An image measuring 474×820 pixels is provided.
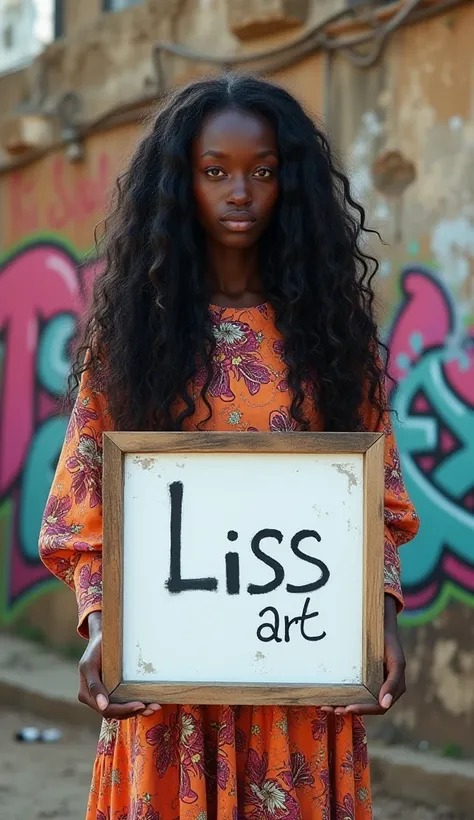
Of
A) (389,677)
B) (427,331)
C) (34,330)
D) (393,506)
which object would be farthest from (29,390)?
(389,677)

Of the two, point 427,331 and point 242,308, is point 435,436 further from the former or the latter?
point 242,308

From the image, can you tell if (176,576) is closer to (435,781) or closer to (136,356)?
(136,356)

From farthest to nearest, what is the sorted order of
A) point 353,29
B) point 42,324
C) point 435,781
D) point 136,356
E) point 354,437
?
point 42,324
point 353,29
point 435,781
point 136,356
point 354,437

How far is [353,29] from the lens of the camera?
5.57 m

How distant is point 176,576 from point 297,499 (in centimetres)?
23

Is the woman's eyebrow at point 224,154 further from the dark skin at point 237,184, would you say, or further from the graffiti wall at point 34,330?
the graffiti wall at point 34,330

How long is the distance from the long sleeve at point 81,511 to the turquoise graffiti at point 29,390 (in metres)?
5.38

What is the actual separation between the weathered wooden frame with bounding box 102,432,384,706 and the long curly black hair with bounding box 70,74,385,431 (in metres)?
0.16

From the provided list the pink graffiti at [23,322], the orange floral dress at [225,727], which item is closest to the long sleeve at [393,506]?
the orange floral dress at [225,727]

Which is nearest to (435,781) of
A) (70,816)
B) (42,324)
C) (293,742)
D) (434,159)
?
(70,816)

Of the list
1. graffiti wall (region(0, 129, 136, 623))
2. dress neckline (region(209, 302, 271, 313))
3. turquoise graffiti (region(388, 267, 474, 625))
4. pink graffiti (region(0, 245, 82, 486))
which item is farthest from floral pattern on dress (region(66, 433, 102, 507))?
pink graffiti (region(0, 245, 82, 486))

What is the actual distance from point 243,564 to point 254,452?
184 mm

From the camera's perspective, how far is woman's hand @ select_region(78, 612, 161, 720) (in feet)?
7.18

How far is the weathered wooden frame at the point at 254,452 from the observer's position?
7.22ft
